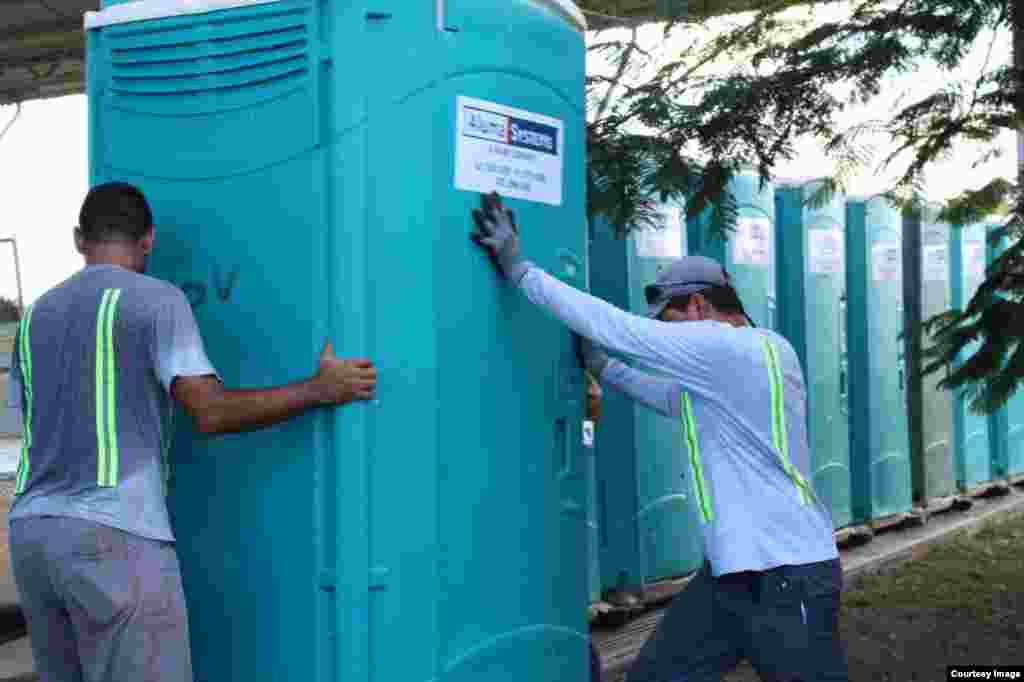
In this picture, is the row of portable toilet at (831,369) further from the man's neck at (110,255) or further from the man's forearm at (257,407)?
the man's neck at (110,255)

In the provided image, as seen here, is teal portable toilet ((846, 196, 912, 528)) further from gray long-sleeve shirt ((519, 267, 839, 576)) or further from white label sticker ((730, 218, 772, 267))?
gray long-sleeve shirt ((519, 267, 839, 576))

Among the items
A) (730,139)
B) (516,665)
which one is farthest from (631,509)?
A: (516,665)

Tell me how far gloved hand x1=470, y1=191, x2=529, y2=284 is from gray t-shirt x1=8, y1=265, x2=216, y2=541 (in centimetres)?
70

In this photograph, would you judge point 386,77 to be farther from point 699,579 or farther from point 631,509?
point 631,509

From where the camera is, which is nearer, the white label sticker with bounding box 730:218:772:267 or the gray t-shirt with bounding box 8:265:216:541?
the gray t-shirt with bounding box 8:265:216:541

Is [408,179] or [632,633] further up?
[408,179]

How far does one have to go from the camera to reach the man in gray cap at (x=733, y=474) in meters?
3.17

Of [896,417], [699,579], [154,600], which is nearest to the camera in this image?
[154,600]

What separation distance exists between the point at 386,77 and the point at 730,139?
1.98 meters

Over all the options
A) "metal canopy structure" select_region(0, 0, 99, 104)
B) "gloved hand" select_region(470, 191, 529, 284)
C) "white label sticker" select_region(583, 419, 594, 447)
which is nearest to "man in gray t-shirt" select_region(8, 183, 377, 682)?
"gloved hand" select_region(470, 191, 529, 284)

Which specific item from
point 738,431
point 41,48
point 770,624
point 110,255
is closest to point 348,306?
point 110,255

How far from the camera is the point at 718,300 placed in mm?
3465

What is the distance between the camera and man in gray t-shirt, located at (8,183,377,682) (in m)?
2.65

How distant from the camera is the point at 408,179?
2928mm
